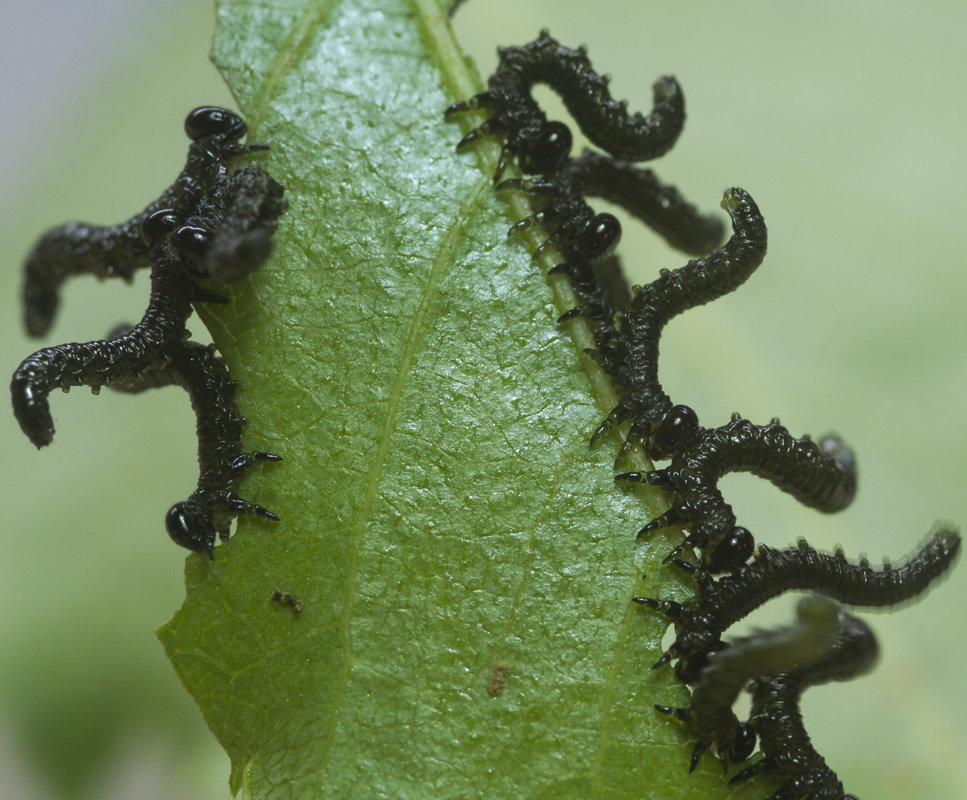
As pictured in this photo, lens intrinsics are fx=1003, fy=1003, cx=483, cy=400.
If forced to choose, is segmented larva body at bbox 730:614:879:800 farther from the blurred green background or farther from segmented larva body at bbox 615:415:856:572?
the blurred green background

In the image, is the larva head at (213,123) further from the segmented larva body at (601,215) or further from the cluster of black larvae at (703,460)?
the segmented larva body at (601,215)

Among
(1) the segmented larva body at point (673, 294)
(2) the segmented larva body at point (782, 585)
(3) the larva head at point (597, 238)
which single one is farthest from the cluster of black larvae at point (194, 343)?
(2) the segmented larva body at point (782, 585)

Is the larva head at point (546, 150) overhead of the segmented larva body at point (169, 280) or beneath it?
overhead

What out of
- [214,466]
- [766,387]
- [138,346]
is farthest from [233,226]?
[766,387]

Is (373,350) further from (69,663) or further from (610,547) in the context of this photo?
(69,663)

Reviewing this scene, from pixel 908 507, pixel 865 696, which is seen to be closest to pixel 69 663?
pixel 865 696

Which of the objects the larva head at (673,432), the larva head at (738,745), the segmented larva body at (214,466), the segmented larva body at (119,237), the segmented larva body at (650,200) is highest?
the segmented larva body at (650,200)

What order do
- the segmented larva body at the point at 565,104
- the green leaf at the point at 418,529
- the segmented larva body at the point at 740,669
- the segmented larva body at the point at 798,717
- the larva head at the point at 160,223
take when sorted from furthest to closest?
the segmented larva body at the point at 565,104
the larva head at the point at 160,223
the segmented larva body at the point at 798,717
the green leaf at the point at 418,529
the segmented larva body at the point at 740,669
